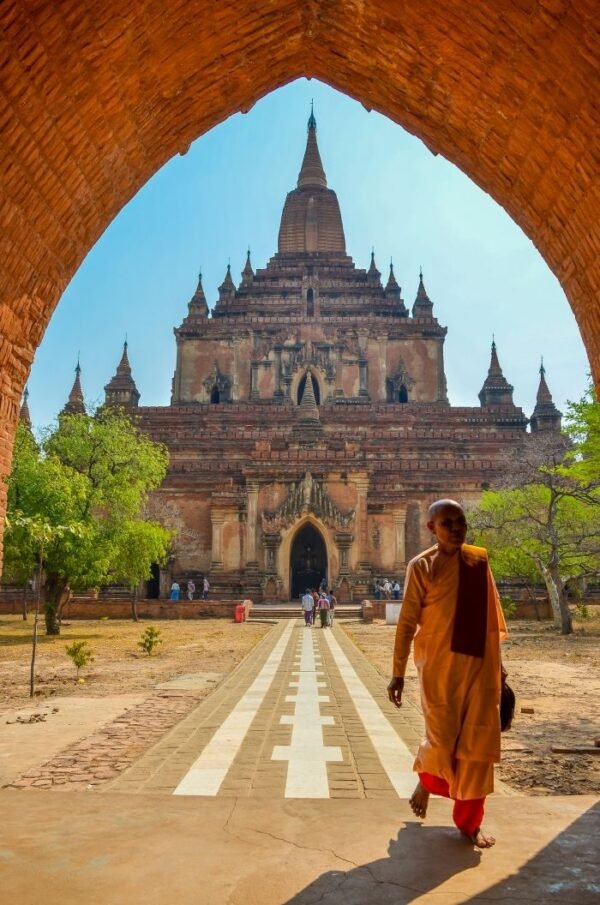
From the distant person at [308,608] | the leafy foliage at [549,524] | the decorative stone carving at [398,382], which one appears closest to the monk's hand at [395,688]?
the leafy foliage at [549,524]

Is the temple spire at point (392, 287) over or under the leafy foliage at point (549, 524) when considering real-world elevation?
over

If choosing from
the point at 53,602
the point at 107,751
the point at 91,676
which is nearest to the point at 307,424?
the point at 53,602

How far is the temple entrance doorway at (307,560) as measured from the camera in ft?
103

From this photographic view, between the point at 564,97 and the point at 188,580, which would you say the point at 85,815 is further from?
the point at 188,580

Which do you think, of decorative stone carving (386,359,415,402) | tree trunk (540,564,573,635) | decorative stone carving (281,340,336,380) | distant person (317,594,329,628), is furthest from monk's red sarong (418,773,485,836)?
decorative stone carving (386,359,415,402)

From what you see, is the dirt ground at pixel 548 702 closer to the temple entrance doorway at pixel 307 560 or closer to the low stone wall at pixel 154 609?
the low stone wall at pixel 154 609

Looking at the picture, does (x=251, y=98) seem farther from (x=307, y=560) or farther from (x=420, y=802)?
(x=307, y=560)

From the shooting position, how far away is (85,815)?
13.5 ft

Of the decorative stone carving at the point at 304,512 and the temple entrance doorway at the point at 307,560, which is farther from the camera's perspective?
the temple entrance doorway at the point at 307,560

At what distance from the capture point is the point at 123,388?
4575 centimetres

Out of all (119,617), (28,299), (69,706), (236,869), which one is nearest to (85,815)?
(236,869)

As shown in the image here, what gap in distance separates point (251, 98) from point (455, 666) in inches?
157

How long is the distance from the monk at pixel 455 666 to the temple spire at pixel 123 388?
41374 millimetres

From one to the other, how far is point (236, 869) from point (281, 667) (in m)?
9.74
